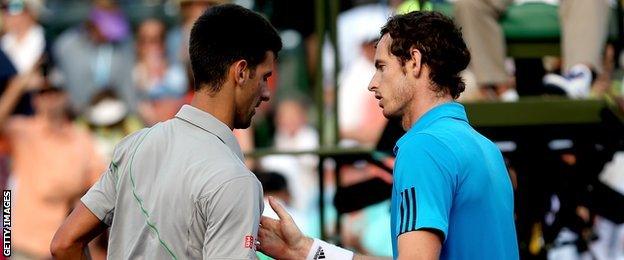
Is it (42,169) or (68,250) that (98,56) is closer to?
(42,169)

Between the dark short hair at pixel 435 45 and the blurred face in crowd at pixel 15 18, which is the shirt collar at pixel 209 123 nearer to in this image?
the dark short hair at pixel 435 45

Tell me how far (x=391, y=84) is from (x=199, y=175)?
1.94 feet

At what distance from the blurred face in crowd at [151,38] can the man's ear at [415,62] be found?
6796 mm

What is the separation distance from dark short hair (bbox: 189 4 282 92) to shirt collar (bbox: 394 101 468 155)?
419 millimetres

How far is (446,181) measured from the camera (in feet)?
10.8

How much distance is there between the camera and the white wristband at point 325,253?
3.73m

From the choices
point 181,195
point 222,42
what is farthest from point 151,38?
point 181,195

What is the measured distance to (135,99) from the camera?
1017 cm

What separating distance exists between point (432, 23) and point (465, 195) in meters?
0.46

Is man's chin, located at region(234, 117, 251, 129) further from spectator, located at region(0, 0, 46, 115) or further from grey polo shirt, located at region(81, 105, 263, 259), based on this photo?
spectator, located at region(0, 0, 46, 115)

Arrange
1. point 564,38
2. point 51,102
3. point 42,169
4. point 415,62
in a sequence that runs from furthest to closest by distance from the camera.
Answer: point 51,102 → point 42,169 → point 564,38 → point 415,62

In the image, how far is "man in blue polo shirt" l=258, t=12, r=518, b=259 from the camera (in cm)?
329

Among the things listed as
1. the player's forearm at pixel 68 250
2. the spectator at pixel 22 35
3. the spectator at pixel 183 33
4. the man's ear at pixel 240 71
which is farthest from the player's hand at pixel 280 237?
the spectator at pixel 22 35

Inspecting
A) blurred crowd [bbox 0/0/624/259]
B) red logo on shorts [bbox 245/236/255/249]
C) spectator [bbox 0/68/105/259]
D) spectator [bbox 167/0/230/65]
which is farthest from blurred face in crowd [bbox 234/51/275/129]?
spectator [bbox 0/68/105/259]
